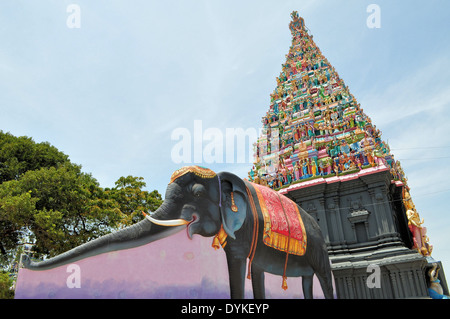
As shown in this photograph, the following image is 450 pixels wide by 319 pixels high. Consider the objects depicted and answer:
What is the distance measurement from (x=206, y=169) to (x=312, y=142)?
1319 cm

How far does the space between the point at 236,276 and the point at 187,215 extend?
63.9 inches

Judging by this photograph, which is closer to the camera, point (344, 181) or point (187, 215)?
point (187, 215)

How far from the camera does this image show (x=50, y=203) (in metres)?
16.4

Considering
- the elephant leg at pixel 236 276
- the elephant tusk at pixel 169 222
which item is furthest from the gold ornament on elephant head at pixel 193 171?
→ the elephant leg at pixel 236 276

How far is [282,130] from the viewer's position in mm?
21078

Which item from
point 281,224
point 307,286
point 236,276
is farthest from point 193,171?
point 307,286

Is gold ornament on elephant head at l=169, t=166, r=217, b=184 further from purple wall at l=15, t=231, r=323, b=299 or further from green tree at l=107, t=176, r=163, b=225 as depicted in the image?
green tree at l=107, t=176, r=163, b=225

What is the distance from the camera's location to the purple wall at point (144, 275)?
5.78 metres

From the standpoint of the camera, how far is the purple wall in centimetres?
578

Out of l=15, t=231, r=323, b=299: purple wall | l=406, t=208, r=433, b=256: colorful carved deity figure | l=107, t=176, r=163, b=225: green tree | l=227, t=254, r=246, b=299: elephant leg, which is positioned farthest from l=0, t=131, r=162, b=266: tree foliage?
l=406, t=208, r=433, b=256: colorful carved deity figure

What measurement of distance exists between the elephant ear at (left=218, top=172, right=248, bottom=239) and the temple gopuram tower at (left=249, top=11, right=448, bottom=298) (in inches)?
411

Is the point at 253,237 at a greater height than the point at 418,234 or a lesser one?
lesser

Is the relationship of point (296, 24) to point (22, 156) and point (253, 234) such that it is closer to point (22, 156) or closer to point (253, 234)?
point (22, 156)

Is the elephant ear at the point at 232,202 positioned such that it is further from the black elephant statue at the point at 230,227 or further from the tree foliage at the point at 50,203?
the tree foliage at the point at 50,203
